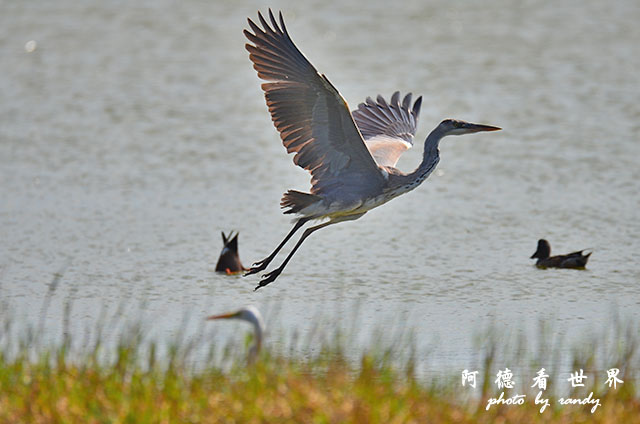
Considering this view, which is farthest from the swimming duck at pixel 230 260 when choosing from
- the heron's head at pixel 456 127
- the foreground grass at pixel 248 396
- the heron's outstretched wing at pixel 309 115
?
the foreground grass at pixel 248 396

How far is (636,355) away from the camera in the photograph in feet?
22.7

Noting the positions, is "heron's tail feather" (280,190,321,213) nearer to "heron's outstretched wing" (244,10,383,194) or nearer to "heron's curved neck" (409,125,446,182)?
"heron's outstretched wing" (244,10,383,194)

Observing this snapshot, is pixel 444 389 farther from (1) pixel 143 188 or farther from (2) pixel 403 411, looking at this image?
(1) pixel 143 188

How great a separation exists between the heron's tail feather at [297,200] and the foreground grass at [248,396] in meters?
1.98

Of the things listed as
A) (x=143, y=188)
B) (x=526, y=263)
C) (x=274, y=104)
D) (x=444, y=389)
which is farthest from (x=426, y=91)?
(x=444, y=389)

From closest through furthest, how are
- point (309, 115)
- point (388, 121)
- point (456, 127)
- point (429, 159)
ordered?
point (309, 115), point (429, 159), point (456, 127), point (388, 121)

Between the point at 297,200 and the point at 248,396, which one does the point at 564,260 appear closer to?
the point at 297,200

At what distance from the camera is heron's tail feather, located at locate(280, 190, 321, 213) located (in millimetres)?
7902

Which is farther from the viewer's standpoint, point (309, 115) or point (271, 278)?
point (271, 278)

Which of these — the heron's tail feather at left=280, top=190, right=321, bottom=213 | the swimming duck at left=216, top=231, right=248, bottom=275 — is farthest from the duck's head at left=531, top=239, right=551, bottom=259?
the swimming duck at left=216, top=231, right=248, bottom=275

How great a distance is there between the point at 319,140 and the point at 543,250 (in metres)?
2.32

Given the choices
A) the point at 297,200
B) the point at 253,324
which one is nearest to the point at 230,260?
the point at 297,200

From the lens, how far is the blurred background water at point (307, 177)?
827cm

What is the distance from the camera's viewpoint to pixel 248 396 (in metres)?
5.32
